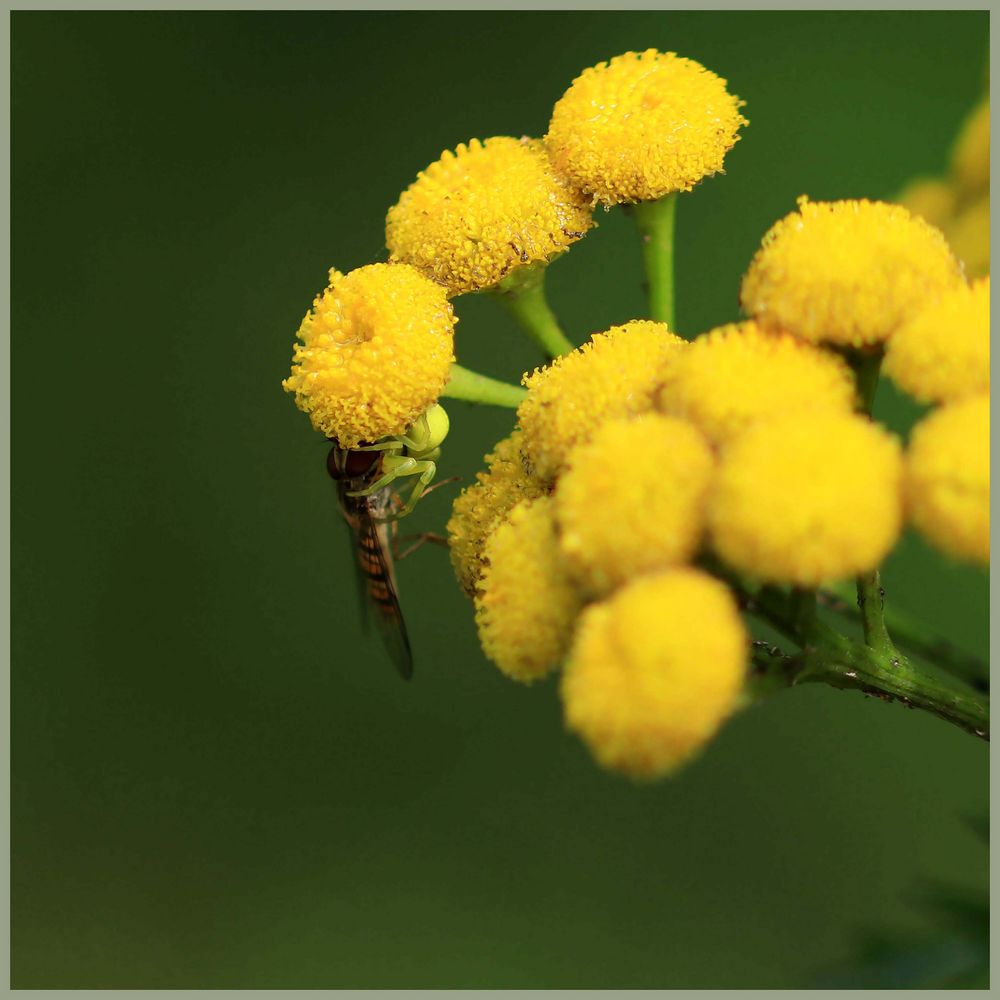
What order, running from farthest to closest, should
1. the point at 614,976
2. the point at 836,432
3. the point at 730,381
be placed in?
1. the point at 614,976
2. the point at 730,381
3. the point at 836,432

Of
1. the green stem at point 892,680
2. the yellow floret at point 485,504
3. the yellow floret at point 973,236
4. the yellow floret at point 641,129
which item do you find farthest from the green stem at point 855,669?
the yellow floret at point 973,236

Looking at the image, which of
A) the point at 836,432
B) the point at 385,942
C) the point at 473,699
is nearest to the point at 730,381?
the point at 836,432

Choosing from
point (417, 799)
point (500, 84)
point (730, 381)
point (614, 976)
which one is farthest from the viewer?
point (500, 84)

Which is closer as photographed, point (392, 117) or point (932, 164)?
point (932, 164)

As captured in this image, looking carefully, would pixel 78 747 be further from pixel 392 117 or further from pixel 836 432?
pixel 836 432

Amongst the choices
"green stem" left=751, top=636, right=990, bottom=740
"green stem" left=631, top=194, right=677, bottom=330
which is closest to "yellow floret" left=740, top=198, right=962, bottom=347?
"green stem" left=751, top=636, right=990, bottom=740

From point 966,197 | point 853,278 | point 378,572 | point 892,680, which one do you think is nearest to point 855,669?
point 892,680
